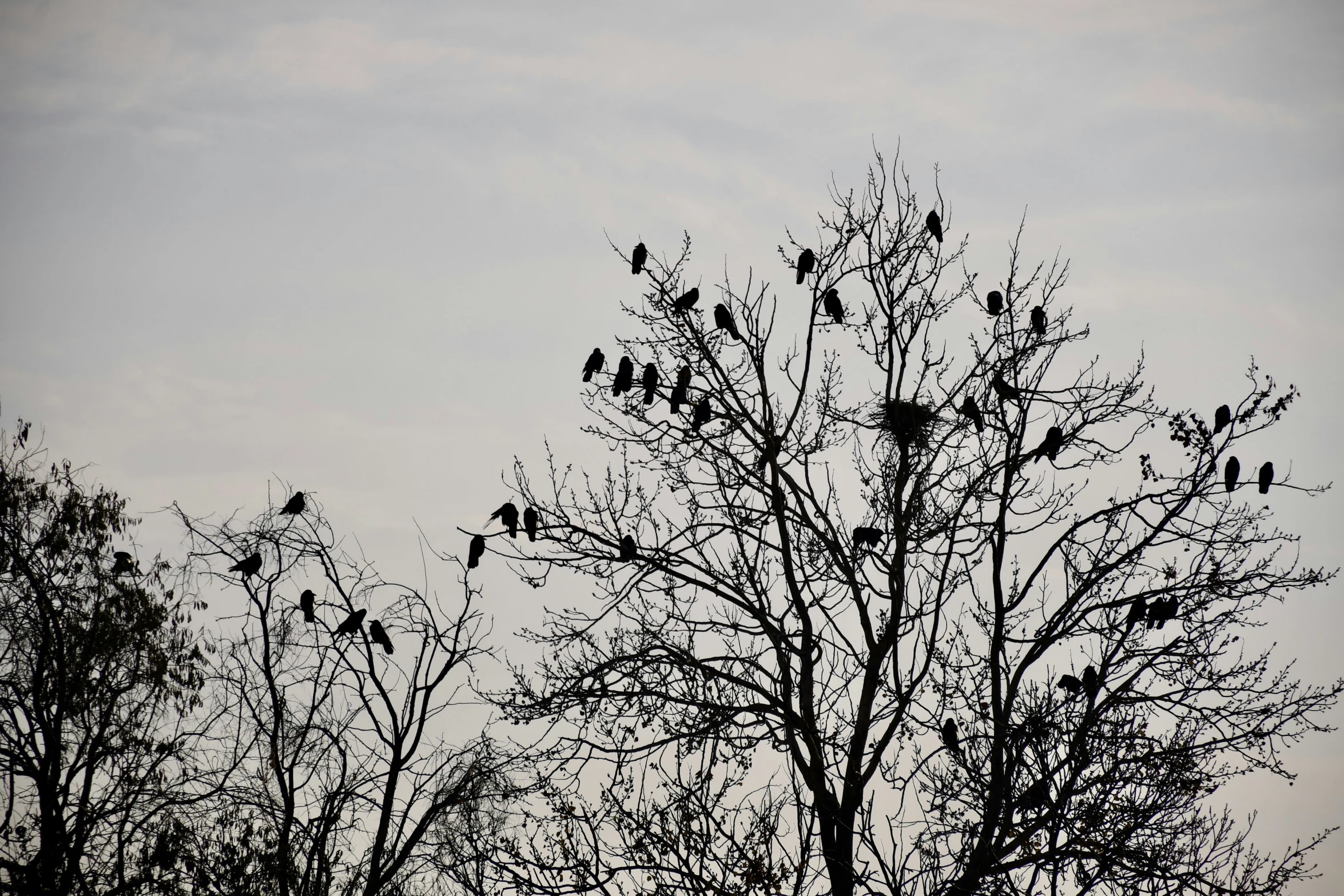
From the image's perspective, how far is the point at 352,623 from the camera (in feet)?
36.8

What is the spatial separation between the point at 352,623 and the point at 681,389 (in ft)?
13.3

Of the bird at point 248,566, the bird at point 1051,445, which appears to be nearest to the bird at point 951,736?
the bird at point 1051,445

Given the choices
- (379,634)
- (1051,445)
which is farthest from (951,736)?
(379,634)

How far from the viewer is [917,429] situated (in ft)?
36.4

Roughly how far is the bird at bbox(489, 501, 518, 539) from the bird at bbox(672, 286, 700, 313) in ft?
7.83

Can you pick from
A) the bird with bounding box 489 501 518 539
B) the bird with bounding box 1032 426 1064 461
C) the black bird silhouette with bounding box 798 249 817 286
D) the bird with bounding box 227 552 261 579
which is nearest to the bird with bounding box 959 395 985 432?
the bird with bounding box 1032 426 1064 461

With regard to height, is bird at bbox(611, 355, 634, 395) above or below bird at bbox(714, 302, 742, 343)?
below

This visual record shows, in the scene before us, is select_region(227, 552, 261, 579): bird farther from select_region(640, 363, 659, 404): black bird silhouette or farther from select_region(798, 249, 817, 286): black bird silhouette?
select_region(798, 249, 817, 286): black bird silhouette

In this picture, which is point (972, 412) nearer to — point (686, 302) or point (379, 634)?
point (686, 302)

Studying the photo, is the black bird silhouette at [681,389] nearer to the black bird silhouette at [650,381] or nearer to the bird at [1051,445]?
the black bird silhouette at [650,381]

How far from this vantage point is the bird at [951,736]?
9.46m

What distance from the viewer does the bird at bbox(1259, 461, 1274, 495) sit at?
31.6ft

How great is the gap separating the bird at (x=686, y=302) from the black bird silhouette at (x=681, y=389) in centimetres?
57

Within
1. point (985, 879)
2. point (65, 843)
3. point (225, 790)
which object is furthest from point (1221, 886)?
point (65, 843)
